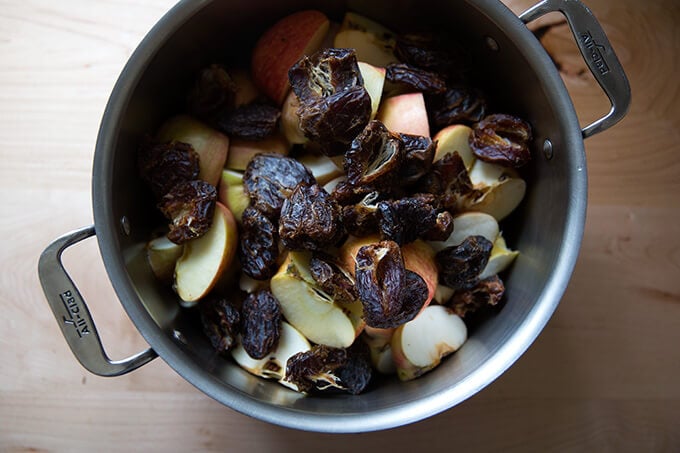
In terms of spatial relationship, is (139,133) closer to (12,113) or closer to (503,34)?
(12,113)

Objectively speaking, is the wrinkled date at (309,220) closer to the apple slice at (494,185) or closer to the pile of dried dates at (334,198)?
the pile of dried dates at (334,198)

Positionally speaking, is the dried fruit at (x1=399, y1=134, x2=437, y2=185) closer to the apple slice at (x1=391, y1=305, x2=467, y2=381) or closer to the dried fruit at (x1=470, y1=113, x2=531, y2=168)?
the dried fruit at (x1=470, y1=113, x2=531, y2=168)

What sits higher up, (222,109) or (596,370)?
(222,109)

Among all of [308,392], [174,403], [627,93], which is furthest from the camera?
[174,403]

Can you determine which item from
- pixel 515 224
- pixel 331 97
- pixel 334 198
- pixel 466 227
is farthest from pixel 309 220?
pixel 515 224

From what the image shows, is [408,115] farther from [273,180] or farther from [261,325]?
[261,325]

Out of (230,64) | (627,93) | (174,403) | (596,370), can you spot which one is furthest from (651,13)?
(174,403)

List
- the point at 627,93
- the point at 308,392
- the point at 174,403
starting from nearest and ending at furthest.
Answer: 1. the point at 627,93
2. the point at 308,392
3. the point at 174,403
